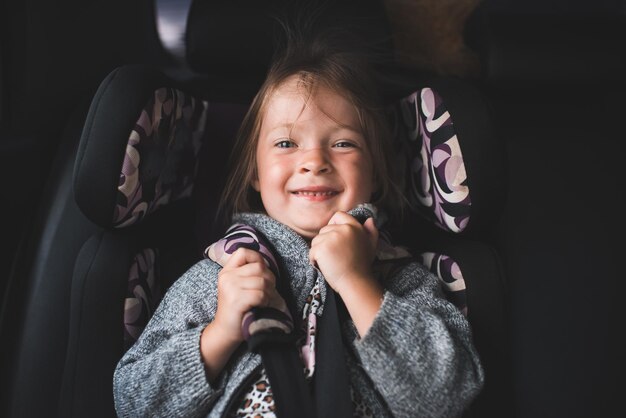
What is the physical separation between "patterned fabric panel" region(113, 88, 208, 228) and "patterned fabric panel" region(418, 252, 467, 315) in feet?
1.77

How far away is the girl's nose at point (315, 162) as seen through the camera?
1046mm

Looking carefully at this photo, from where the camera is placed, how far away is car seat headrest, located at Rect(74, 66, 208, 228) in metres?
0.93

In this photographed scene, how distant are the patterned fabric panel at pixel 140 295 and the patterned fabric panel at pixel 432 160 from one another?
1.80ft

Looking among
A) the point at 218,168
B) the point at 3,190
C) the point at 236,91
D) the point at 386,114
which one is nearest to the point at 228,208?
the point at 218,168

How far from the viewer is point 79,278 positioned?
100 centimetres

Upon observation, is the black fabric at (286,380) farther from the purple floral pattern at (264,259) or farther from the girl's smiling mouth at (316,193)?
the girl's smiling mouth at (316,193)

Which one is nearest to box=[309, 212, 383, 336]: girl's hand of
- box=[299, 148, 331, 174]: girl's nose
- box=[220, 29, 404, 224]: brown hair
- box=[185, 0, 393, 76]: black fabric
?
box=[299, 148, 331, 174]: girl's nose

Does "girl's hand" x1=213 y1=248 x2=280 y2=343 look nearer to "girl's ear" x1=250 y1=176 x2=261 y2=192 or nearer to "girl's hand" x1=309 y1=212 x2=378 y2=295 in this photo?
"girl's hand" x1=309 y1=212 x2=378 y2=295

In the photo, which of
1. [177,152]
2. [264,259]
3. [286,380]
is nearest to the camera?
[286,380]

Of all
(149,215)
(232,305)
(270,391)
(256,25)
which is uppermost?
(256,25)

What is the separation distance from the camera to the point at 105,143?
36.6 inches

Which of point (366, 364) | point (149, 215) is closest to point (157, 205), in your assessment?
point (149, 215)

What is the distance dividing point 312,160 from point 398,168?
10.2 inches

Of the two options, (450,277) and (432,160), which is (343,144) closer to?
(432,160)
